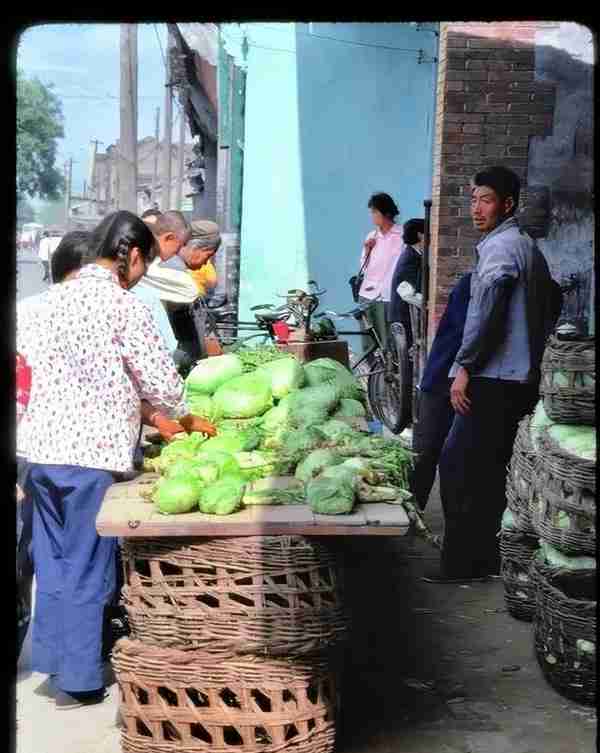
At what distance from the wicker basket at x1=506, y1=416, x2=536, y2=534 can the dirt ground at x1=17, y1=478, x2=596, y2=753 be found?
56 cm

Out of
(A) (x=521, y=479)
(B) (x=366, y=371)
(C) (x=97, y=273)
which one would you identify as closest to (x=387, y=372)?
(B) (x=366, y=371)

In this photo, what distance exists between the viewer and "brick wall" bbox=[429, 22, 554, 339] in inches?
320

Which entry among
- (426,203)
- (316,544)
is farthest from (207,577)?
(426,203)

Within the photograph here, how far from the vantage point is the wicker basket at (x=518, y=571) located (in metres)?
5.24

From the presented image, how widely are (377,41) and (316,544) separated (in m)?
10.7

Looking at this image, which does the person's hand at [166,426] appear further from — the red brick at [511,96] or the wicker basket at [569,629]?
the red brick at [511,96]

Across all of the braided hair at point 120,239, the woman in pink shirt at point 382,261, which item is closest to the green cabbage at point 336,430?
the braided hair at point 120,239

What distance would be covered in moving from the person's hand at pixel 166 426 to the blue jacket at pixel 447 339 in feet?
6.85

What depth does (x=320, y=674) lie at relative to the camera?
3.69m

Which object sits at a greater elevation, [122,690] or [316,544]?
[316,544]

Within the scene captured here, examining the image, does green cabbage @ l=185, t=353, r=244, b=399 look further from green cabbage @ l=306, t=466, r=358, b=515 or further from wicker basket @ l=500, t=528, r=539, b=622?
green cabbage @ l=306, t=466, r=358, b=515

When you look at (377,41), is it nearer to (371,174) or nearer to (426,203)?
(371,174)

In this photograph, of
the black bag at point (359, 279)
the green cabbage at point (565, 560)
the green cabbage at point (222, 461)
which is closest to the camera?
the green cabbage at point (222, 461)

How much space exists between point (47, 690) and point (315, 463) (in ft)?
5.09
